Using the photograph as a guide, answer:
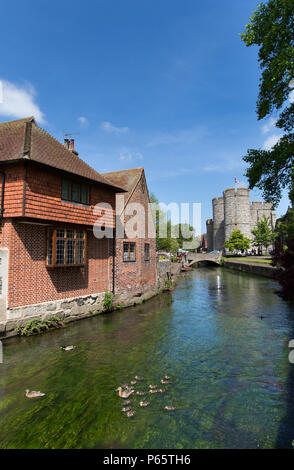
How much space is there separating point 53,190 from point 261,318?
13.8 meters

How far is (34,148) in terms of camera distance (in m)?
11.5

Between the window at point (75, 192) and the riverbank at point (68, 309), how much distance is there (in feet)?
17.5

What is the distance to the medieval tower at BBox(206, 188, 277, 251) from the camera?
73562mm

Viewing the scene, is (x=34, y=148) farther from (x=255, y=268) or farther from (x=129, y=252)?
(x=255, y=268)

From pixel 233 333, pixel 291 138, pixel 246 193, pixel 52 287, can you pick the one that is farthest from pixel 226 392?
pixel 246 193

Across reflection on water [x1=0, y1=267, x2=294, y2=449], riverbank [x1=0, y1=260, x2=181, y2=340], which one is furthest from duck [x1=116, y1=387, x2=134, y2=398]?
riverbank [x1=0, y1=260, x2=181, y2=340]

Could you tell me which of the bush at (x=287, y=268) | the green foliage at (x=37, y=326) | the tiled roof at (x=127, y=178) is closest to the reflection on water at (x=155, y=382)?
the green foliage at (x=37, y=326)

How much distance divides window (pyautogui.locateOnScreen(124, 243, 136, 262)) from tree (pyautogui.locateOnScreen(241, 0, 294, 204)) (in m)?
9.07

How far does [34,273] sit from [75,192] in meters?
4.67

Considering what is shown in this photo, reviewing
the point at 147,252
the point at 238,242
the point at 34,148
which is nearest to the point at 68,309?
the point at 34,148

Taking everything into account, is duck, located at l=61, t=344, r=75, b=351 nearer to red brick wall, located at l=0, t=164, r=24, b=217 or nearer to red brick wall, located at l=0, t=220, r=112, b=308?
red brick wall, located at l=0, t=220, r=112, b=308

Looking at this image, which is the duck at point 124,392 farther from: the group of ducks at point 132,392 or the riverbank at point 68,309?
the riverbank at point 68,309

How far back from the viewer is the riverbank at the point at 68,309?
1053cm

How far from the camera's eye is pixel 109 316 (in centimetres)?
1516
